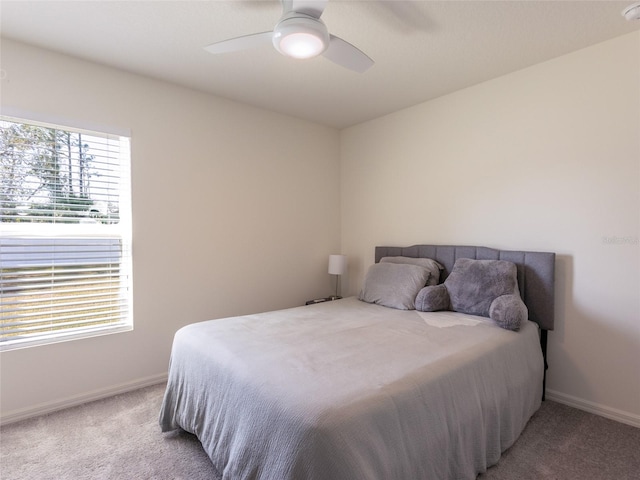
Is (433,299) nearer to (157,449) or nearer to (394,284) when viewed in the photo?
(394,284)

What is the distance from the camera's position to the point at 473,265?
103 inches

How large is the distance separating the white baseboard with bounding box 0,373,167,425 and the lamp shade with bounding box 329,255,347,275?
1905mm

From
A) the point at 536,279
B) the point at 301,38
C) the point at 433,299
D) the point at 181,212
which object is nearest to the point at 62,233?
the point at 181,212

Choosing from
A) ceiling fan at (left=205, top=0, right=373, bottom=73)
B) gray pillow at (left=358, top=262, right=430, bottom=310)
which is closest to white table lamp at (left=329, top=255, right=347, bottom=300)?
gray pillow at (left=358, top=262, right=430, bottom=310)

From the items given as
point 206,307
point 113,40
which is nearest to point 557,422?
point 206,307

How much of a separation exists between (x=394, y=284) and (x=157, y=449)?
2.04 metres

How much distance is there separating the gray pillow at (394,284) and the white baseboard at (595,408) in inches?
46.9

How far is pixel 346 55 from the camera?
1.91m

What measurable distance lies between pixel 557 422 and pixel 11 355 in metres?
3.62

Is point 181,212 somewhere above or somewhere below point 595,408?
above

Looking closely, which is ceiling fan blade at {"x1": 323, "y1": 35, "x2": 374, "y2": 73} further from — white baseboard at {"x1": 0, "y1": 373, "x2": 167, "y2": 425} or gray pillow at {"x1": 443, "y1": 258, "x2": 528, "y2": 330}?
white baseboard at {"x1": 0, "y1": 373, "x2": 167, "y2": 425}

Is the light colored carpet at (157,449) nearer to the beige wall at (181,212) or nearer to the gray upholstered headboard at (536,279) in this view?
the beige wall at (181,212)

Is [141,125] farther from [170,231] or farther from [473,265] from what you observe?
[473,265]

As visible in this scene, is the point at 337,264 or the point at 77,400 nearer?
the point at 77,400
